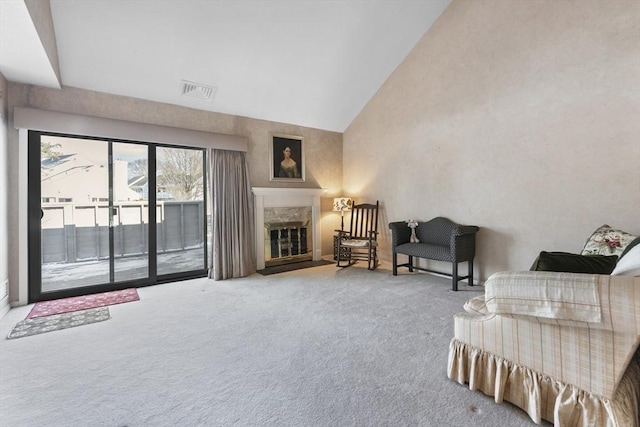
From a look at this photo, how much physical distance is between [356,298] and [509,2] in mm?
3903

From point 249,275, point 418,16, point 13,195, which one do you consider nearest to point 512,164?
point 418,16

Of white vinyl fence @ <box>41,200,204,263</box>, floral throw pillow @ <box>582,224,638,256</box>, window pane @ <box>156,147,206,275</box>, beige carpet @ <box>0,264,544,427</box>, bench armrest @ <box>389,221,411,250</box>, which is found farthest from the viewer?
bench armrest @ <box>389,221,411,250</box>

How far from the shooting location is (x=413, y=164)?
15.0 feet

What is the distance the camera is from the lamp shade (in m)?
5.34

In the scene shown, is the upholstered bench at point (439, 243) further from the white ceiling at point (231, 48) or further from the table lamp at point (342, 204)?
the white ceiling at point (231, 48)

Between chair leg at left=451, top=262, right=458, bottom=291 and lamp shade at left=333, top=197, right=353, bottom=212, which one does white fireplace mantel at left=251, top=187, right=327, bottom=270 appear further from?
chair leg at left=451, top=262, right=458, bottom=291

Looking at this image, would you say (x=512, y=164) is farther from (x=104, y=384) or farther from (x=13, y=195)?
(x=13, y=195)

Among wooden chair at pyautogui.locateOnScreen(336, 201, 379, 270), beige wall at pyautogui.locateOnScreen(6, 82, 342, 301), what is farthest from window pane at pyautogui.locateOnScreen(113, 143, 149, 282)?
wooden chair at pyautogui.locateOnScreen(336, 201, 379, 270)

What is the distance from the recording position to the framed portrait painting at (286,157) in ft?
16.1

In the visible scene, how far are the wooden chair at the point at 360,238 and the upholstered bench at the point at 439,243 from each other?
55 centimetres

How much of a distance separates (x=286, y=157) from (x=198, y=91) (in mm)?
1693

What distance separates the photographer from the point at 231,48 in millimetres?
3523

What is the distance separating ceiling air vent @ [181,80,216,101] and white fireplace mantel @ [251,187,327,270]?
1449 mm

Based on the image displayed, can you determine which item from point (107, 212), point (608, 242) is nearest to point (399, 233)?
point (608, 242)
